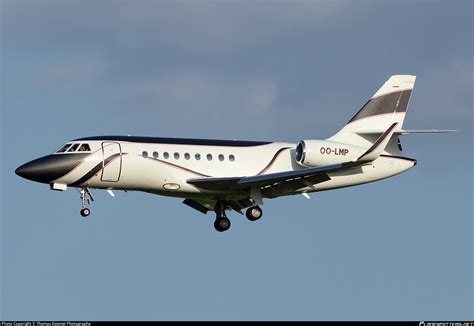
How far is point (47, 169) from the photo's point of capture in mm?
47125

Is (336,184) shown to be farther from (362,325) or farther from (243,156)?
(362,325)

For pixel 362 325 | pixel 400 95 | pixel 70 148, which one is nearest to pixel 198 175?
pixel 70 148

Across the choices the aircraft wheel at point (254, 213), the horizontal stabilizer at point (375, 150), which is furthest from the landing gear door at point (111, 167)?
the horizontal stabilizer at point (375, 150)

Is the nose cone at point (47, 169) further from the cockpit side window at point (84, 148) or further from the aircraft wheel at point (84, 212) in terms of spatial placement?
the aircraft wheel at point (84, 212)

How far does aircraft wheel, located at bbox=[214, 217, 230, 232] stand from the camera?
167 feet

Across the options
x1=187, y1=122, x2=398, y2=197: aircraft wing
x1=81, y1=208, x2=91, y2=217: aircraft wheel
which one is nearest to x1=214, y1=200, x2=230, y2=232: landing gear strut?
x1=187, y1=122, x2=398, y2=197: aircraft wing

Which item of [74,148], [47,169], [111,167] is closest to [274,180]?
[111,167]

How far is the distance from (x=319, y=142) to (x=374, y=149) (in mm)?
4204

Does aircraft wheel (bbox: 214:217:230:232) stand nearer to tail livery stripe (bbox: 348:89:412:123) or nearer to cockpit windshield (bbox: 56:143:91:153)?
cockpit windshield (bbox: 56:143:91:153)

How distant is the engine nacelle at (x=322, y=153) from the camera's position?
4941cm

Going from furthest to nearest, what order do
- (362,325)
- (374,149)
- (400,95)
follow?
1. (400,95)
2. (374,149)
3. (362,325)

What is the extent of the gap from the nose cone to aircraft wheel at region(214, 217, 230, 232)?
7039 millimetres

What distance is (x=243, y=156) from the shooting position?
49250 mm

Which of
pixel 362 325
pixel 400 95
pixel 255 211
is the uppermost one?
pixel 400 95
